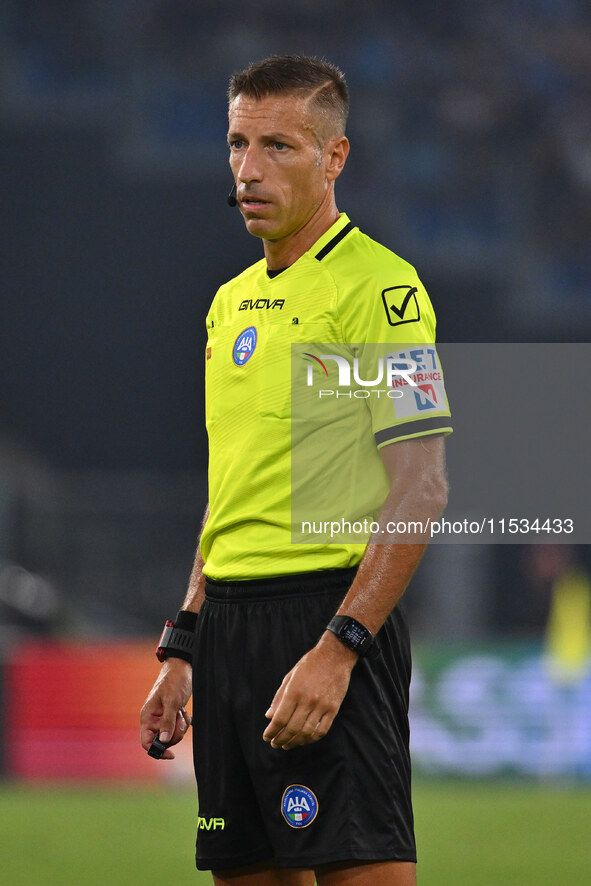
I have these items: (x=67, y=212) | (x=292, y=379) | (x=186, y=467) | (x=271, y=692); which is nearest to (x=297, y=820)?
(x=271, y=692)

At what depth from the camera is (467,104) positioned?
14367 millimetres

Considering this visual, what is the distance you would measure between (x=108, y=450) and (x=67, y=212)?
95.9 inches

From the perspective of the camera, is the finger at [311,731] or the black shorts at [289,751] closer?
the finger at [311,731]

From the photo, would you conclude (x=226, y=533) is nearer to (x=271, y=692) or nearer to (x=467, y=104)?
(x=271, y=692)

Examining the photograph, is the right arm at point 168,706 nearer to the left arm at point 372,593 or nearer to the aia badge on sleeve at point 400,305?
the left arm at point 372,593

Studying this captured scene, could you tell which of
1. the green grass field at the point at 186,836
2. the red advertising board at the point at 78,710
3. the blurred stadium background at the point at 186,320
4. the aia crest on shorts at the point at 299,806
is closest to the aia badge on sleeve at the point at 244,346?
the aia crest on shorts at the point at 299,806

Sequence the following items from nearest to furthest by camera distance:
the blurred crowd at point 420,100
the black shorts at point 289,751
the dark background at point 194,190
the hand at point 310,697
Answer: the hand at point 310,697, the black shorts at point 289,751, the dark background at point 194,190, the blurred crowd at point 420,100

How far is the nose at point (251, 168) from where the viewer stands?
2.36 m

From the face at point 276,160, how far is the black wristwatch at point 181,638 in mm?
765

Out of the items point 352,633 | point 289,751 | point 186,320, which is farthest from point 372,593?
point 186,320

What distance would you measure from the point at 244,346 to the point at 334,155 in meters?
0.40

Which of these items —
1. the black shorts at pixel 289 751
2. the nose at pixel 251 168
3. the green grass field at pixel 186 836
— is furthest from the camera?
the green grass field at pixel 186 836

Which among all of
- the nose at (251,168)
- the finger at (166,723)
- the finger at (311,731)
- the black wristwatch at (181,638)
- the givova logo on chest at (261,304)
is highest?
the nose at (251,168)

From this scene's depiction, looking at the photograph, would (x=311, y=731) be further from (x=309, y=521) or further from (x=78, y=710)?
(x=78, y=710)
